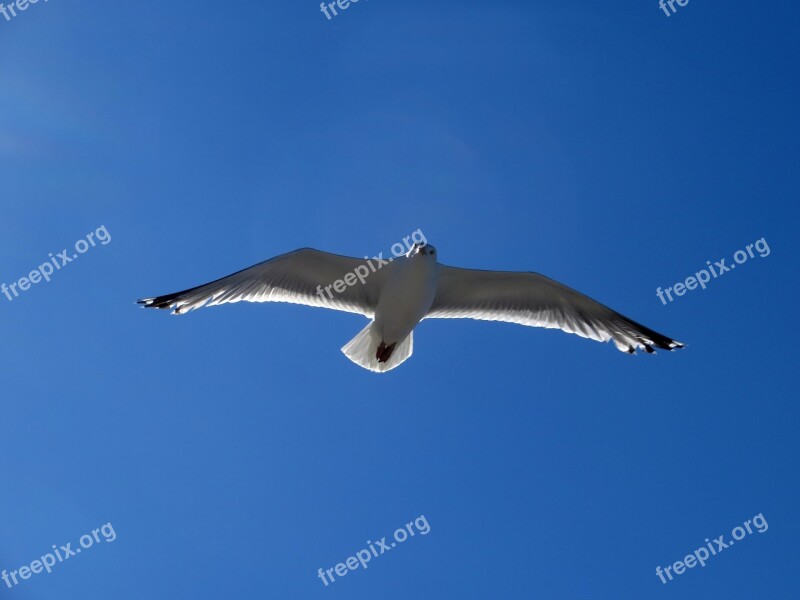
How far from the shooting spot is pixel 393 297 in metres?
6.26

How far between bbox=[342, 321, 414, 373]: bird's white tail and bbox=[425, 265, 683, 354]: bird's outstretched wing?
0.50 meters

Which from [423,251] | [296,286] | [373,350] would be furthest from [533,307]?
[296,286]

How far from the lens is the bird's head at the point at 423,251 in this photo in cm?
611

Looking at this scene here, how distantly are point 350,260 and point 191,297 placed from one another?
149cm

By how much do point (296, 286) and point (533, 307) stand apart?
237 centimetres

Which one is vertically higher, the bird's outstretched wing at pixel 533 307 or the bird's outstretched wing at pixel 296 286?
the bird's outstretched wing at pixel 296 286

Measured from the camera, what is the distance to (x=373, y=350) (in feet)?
21.3

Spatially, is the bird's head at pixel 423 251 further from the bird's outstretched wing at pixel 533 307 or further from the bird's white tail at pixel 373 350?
the bird's white tail at pixel 373 350

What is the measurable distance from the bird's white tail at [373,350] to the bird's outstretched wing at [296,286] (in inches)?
11.8

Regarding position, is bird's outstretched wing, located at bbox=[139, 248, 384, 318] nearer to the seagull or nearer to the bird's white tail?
the seagull

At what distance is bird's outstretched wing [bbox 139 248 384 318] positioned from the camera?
622cm

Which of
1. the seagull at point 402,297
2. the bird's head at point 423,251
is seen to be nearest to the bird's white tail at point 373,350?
the seagull at point 402,297

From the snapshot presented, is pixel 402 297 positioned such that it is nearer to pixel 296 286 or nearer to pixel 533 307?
pixel 296 286

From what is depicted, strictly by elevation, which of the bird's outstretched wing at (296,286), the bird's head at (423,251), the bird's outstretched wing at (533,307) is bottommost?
the bird's outstretched wing at (533,307)
